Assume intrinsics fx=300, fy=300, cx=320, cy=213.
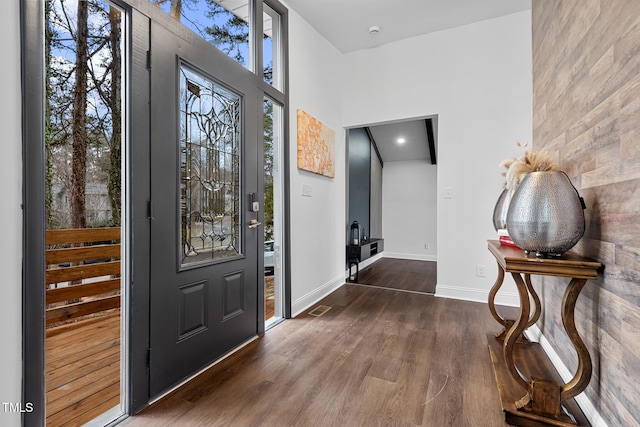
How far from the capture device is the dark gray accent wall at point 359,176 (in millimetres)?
4306

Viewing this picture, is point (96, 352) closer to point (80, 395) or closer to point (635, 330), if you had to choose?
point (80, 395)

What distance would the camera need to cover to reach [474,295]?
313 centimetres

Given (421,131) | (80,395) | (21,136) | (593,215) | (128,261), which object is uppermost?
(421,131)

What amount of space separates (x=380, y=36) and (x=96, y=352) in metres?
3.86

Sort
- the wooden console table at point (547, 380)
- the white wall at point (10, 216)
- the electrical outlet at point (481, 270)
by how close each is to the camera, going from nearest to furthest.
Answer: the white wall at point (10, 216)
the wooden console table at point (547, 380)
the electrical outlet at point (481, 270)

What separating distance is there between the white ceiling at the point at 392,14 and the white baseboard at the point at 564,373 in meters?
2.88

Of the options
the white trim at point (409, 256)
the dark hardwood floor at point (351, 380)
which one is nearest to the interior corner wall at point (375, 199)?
the white trim at point (409, 256)

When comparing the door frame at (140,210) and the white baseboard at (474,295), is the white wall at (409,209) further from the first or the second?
the door frame at (140,210)

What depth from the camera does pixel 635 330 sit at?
40.4 inches

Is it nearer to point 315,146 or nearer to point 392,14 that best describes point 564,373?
point 315,146

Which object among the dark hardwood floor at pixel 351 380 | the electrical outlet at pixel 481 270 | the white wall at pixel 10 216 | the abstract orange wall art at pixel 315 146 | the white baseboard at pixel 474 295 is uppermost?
the abstract orange wall art at pixel 315 146

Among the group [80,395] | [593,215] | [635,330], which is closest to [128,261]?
[80,395]

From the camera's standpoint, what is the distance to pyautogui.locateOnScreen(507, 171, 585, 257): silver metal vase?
127 centimetres

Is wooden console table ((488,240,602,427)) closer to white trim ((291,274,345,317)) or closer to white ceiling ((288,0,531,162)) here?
white trim ((291,274,345,317))
